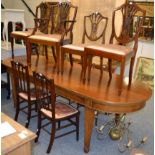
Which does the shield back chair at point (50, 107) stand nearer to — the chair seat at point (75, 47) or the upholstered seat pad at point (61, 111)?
the upholstered seat pad at point (61, 111)

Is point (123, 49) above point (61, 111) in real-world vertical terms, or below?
above

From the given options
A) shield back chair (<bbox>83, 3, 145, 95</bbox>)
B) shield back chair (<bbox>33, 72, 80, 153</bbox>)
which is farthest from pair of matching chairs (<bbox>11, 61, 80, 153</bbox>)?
shield back chair (<bbox>83, 3, 145, 95</bbox>)

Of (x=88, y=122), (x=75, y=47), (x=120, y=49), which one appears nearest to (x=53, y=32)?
(x=75, y=47)

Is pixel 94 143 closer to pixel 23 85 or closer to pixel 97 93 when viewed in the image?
pixel 97 93

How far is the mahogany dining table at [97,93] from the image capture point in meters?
2.27

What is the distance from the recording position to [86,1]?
15.0 ft

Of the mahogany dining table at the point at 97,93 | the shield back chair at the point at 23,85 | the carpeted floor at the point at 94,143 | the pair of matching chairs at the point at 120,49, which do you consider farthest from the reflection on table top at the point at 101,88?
the carpeted floor at the point at 94,143

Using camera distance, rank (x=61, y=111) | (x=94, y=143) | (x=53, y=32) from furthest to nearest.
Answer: (x=53, y=32) < (x=94, y=143) < (x=61, y=111)

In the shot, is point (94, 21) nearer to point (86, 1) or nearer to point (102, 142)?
point (86, 1)

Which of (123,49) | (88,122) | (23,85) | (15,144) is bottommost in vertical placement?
(88,122)

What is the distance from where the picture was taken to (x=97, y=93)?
241cm

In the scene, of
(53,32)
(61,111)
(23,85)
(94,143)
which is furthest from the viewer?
(53,32)

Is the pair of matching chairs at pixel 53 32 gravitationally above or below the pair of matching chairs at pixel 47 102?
above

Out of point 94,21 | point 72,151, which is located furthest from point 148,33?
point 72,151
